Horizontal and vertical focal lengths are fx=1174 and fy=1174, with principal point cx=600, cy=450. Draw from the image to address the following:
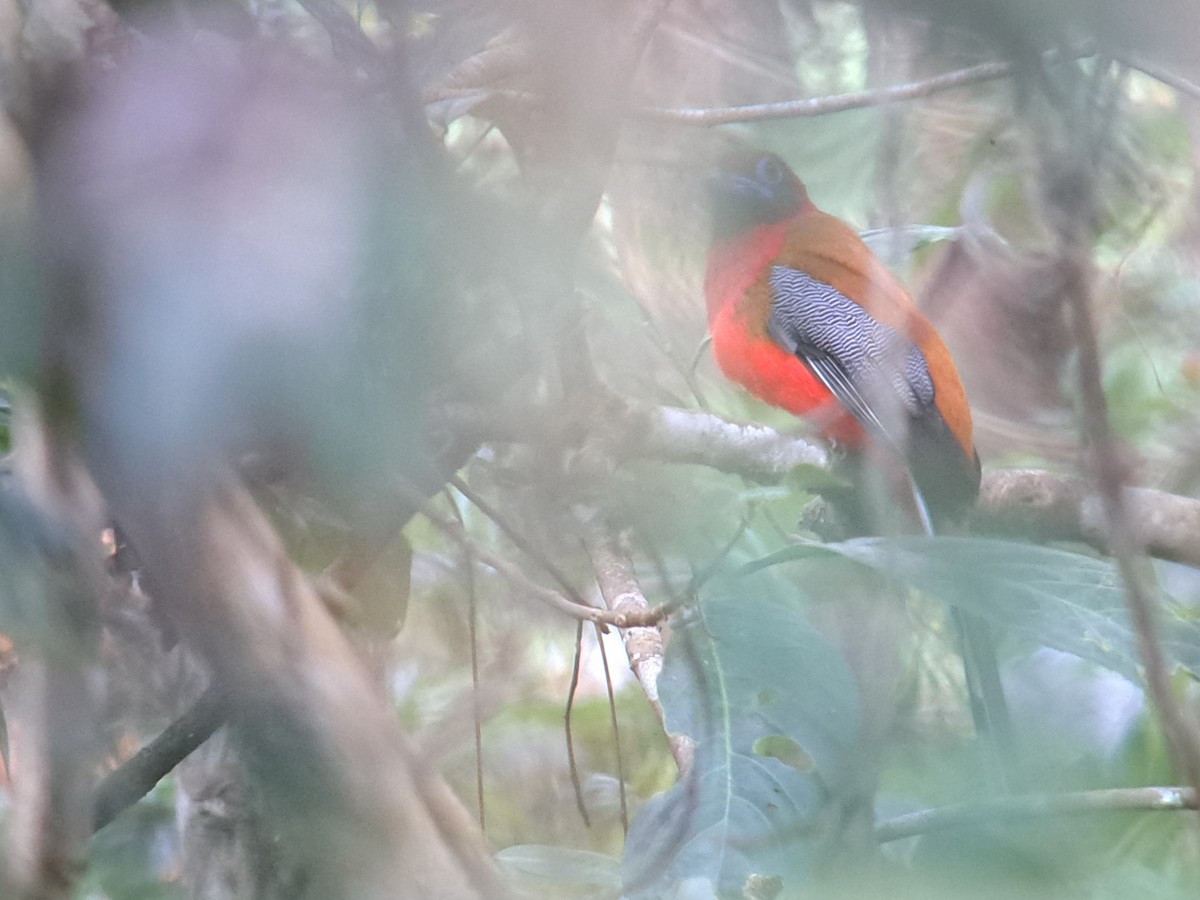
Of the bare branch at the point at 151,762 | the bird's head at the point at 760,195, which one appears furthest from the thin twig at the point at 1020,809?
the bird's head at the point at 760,195

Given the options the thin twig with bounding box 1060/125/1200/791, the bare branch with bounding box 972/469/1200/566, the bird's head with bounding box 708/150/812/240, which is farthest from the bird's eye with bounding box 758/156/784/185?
the thin twig with bounding box 1060/125/1200/791

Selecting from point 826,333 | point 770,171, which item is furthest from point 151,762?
point 770,171

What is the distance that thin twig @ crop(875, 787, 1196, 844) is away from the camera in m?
0.64

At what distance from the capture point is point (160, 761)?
937 millimetres

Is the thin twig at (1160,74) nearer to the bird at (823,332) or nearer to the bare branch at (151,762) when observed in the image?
the bare branch at (151,762)

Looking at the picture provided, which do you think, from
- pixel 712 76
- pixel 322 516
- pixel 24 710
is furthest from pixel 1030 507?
pixel 24 710

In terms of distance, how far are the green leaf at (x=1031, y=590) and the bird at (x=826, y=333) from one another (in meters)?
0.48

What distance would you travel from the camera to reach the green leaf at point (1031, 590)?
760mm

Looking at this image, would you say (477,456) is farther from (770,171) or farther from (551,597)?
(770,171)

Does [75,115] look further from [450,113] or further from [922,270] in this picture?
[922,270]

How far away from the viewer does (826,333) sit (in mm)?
2229

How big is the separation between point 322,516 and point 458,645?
0.35 m

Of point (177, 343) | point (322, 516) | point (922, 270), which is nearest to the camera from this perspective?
point (177, 343)

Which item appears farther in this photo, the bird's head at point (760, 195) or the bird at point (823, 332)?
the bird's head at point (760, 195)
